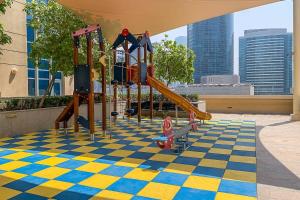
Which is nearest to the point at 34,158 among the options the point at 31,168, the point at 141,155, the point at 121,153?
the point at 31,168

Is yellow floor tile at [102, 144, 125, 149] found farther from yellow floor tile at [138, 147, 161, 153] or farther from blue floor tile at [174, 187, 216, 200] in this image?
blue floor tile at [174, 187, 216, 200]

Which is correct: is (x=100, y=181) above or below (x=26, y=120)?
below

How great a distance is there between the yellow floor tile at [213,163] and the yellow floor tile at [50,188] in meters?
3.15

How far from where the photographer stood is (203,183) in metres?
5.00

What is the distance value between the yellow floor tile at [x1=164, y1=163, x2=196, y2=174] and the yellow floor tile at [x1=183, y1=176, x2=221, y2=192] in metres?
0.40

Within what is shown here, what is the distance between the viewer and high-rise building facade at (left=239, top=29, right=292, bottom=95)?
182 m

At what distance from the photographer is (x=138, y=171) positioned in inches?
226

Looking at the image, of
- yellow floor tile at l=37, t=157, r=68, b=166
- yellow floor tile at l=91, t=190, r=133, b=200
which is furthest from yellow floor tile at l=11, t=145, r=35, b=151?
yellow floor tile at l=91, t=190, r=133, b=200

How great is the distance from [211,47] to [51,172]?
7581 inches

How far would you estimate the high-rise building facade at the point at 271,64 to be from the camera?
182500 mm

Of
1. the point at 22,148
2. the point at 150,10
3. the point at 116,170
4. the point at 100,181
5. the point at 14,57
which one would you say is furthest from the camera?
the point at 14,57

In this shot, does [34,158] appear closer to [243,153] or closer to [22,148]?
[22,148]

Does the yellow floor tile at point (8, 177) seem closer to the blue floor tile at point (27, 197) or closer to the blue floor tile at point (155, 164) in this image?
the blue floor tile at point (27, 197)

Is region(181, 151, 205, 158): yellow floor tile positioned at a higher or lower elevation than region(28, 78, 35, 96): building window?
lower
